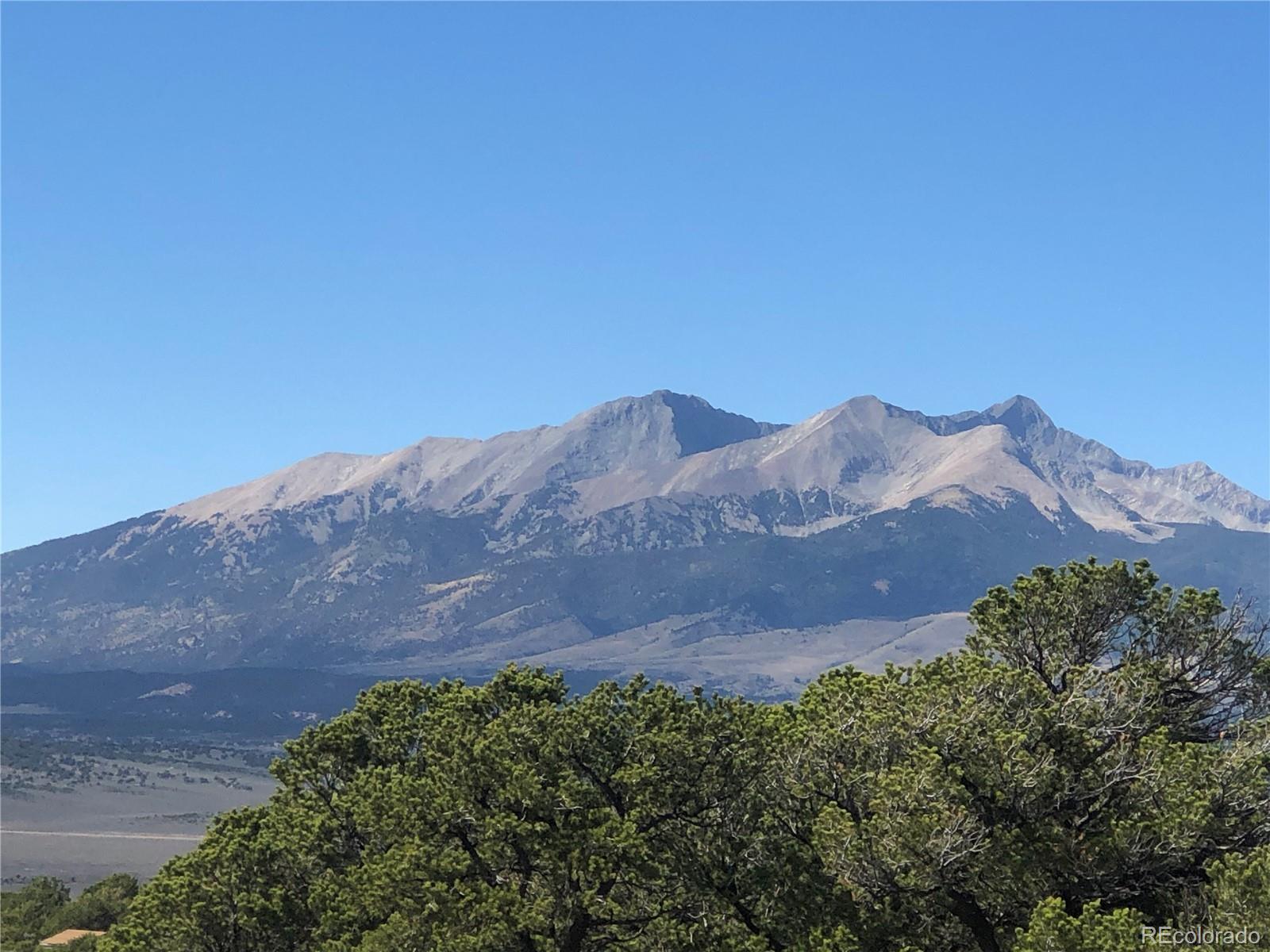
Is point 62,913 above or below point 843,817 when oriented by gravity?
below

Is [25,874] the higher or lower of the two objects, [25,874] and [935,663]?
the lower

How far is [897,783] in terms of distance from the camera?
98.8 ft

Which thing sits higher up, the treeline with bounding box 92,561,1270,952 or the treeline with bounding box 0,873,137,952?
the treeline with bounding box 92,561,1270,952

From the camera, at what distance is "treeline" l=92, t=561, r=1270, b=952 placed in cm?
3033

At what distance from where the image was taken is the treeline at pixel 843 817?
30328 mm

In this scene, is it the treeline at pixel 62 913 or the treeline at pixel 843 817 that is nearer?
the treeline at pixel 843 817

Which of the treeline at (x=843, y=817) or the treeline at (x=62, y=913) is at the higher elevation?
the treeline at (x=843, y=817)

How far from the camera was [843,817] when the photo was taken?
31047 millimetres


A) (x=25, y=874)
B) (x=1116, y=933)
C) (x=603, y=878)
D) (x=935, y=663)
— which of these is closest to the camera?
(x=1116, y=933)

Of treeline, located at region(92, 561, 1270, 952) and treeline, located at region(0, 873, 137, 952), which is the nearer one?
treeline, located at region(92, 561, 1270, 952)

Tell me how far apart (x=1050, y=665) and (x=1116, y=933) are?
1241cm

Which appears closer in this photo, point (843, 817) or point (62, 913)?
point (843, 817)

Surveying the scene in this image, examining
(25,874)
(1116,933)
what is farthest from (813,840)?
(25,874)

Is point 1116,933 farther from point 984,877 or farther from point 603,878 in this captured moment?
point 603,878
